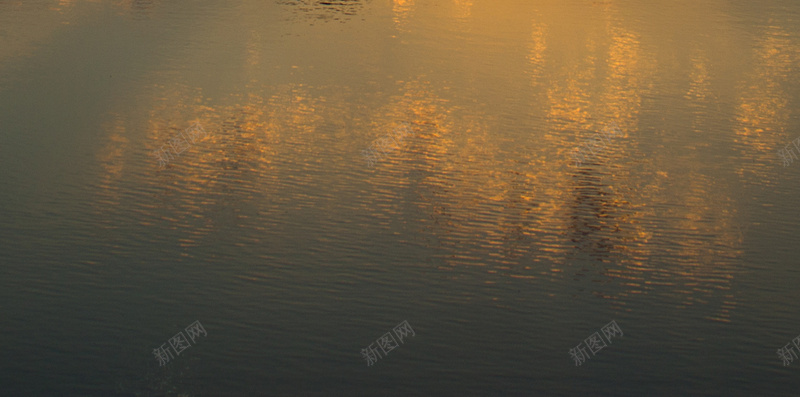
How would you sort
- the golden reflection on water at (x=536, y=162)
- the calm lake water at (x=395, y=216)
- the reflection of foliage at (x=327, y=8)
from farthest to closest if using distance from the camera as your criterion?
the reflection of foliage at (x=327, y=8)
the golden reflection on water at (x=536, y=162)
the calm lake water at (x=395, y=216)

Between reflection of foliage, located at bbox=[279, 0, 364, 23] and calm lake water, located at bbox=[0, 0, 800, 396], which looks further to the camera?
reflection of foliage, located at bbox=[279, 0, 364, 23]

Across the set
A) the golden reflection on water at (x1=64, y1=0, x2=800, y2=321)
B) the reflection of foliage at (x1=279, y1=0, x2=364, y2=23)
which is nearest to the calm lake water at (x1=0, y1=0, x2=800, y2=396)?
the golden reflection on water at (x1=64, y1=0, x2=800, y2=321)

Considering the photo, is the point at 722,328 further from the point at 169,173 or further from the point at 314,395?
the point at 169,173

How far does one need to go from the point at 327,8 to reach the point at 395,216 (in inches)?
916

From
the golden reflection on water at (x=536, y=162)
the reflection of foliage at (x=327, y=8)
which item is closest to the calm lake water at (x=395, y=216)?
the golden reflection on water at (x=536, y=162)

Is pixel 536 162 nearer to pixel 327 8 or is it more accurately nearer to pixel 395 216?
pixel 395 216

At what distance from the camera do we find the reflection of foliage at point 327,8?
120 feet

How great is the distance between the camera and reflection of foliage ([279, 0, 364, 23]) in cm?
3666

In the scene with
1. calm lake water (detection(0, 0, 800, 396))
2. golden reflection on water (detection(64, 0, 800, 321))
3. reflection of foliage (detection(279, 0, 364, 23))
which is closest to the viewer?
calm lake water (detection(0, 0, 800, 396))

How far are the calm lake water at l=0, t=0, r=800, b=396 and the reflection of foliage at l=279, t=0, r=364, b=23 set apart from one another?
17.8 feet

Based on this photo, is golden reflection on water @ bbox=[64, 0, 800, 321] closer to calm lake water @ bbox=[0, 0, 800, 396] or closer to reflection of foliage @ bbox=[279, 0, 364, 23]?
calm lake water @ bbox=[0, 0, 800, 396]

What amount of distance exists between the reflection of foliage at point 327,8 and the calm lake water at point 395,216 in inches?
213

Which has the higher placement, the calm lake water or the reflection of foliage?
the calm lake water

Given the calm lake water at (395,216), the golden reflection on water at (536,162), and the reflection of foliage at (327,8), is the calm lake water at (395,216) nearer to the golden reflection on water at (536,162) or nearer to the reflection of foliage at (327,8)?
the golden reflection on water at (536,162)
